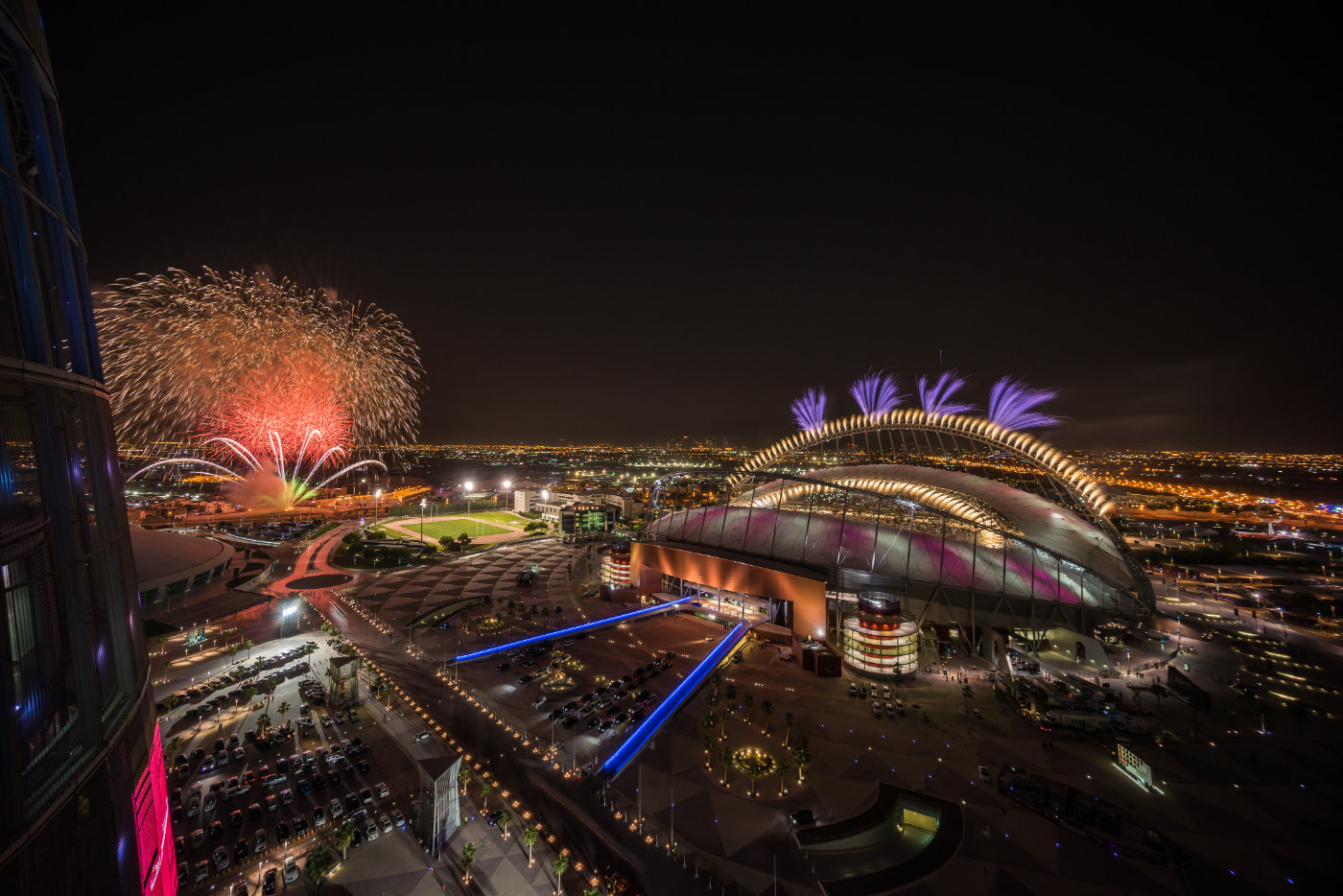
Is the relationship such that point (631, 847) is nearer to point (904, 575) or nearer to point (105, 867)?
point (105, 867)

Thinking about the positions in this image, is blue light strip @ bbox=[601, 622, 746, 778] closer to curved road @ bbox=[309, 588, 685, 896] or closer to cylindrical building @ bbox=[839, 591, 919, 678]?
curved road @ bbox=[309, 588, 685, 896]

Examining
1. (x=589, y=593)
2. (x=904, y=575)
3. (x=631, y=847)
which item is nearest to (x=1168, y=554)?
(x=904, y=575)

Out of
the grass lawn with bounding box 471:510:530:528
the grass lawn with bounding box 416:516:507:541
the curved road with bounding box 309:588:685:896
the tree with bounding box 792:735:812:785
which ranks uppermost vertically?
the tree with bounding box 792:735:812:785

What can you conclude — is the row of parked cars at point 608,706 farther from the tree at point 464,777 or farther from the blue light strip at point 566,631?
the blue light strip at point 566,631

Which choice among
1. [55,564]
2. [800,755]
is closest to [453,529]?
[800,755]

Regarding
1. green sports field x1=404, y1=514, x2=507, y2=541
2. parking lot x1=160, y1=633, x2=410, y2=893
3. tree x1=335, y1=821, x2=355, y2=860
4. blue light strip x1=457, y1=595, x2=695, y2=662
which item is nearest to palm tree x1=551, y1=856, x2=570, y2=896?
parking lot x1=160, y1=633, x2=410, y2=893
